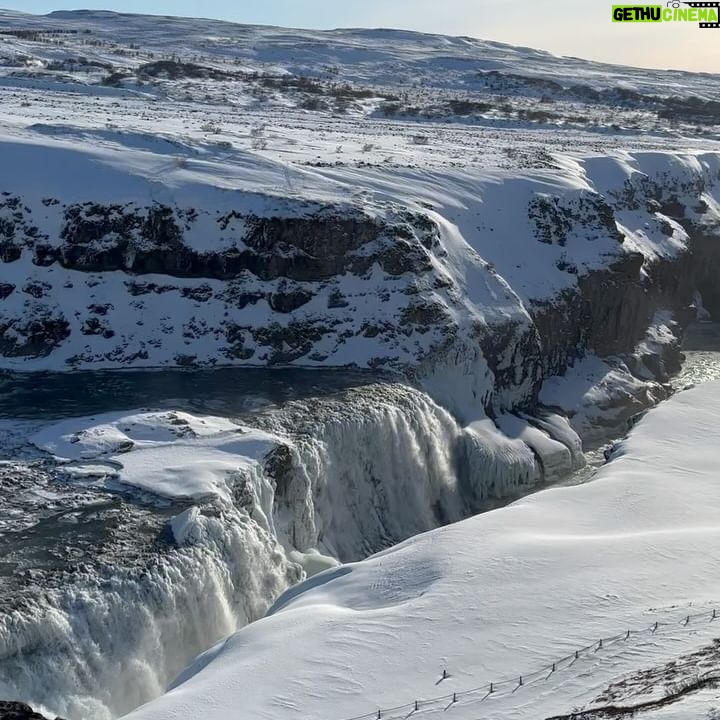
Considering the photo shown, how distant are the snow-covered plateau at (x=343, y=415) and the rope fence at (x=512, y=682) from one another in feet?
0.28

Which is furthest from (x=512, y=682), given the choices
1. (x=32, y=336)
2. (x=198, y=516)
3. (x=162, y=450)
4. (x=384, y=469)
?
(x=32, y=336)

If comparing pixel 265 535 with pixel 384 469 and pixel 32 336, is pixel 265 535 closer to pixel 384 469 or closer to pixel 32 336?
pixel 384 469

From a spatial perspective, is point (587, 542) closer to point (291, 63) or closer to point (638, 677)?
point (638, 677)

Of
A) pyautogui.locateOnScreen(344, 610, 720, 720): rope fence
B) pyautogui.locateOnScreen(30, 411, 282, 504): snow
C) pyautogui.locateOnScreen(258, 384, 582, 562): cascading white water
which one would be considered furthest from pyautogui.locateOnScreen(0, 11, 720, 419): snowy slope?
pyautogui.locateOnScreen(344, 610, 720, 720): rope fence

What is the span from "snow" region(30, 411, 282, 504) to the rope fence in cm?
932

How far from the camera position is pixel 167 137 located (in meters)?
43.8

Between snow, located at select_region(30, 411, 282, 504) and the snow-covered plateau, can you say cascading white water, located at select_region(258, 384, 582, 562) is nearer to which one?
the snow-covered plateau

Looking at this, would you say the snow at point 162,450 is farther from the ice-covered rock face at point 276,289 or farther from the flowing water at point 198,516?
the ice-covered rock face at point 276,289

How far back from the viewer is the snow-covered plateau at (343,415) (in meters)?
18.0

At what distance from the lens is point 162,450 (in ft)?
86.0

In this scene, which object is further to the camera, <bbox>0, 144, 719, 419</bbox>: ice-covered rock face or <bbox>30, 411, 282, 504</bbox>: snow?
<bbox>0, 144, 719, 419</bbox>: ice-covered rock face

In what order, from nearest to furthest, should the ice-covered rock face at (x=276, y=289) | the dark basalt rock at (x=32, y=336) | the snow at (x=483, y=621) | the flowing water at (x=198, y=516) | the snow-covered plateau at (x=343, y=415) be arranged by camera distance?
the snow at (x=483, y=621)
the snow-covered plateau at (x=343, y=415)
the flowing water at (x=198, y=516)
the dark basalt rock at (x=32, y=336)
the ice-covered rock face at (x=276, y=289)

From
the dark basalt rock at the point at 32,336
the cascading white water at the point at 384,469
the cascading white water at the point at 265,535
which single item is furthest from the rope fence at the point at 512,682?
the dark basalt rock at the point at 32,336

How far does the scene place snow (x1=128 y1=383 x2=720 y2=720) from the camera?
16.2 meters
